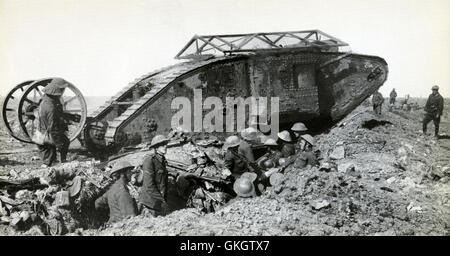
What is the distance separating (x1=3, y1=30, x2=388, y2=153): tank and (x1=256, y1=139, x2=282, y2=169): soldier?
868 mm

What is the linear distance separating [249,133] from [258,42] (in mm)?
2716

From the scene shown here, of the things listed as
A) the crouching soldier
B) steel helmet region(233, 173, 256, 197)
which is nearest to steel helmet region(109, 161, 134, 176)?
the crouching soldier

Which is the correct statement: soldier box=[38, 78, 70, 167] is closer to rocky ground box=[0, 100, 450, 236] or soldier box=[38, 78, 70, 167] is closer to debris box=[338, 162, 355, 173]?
rocky ground box=[0, 100, 450, 236]

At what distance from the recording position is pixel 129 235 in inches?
209

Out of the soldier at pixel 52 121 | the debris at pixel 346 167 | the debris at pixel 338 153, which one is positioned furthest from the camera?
the debris at pixel 338 153

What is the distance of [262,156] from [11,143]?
7637 mm

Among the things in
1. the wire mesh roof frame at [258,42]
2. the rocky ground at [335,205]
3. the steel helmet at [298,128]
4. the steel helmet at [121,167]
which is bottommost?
the rocky ground at [335,205]

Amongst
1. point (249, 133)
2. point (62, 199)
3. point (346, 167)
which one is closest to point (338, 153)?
point (346, 167)

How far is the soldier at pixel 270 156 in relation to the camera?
8.37 meters

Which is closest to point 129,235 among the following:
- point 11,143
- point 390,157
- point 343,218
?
point 343,218

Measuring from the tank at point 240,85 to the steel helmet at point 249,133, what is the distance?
1.15 feet

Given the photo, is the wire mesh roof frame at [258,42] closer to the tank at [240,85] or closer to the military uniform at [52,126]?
the tank at [240,85]

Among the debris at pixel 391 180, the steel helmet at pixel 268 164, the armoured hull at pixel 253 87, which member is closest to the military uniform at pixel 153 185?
→ the armoured hull at pixel 253 87
